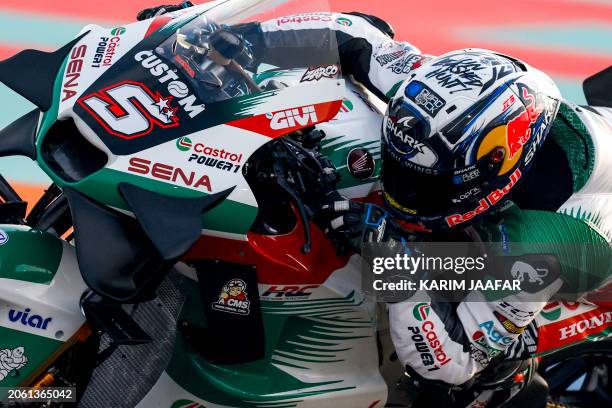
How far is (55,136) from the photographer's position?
9.27 ft

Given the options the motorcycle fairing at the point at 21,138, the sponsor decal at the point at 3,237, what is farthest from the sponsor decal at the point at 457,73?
the sponsor decal at the point at 3,237

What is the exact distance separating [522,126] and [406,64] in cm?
75

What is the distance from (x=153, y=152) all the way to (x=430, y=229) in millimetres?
1017

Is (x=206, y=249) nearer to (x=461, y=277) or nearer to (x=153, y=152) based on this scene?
(x=153, y=152)

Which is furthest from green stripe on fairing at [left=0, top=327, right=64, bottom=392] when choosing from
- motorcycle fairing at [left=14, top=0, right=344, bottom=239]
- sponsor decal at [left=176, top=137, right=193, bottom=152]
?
sponsor decal at [left=176, top=137, right=193, bottom=152]

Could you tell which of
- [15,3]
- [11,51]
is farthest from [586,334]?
[15,3]

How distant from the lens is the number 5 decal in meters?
2.75

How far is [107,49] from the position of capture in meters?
2.95

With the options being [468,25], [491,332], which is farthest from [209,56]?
[468,25]

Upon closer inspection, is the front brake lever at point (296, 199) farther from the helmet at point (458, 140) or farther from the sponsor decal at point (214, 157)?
the helmet at point (458, 140)

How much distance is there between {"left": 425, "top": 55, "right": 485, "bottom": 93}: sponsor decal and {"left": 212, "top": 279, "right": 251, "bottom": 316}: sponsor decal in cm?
94

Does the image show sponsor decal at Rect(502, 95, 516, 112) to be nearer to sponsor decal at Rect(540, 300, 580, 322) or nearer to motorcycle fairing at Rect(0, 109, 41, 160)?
sponsor decal at Rect(540, 300, 580, 322)

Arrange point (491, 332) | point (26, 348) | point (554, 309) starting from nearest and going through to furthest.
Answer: point (26, 348), point (491, 332), point (554, 309)

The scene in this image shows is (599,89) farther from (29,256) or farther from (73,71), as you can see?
(29,256)
